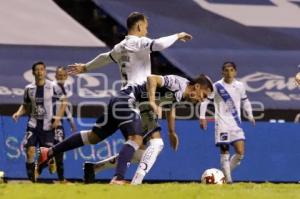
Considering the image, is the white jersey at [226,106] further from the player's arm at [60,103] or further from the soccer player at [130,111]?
the soccer player at [130,111]

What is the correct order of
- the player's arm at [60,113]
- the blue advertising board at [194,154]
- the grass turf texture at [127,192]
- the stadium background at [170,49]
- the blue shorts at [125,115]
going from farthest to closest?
1. the stadium background at [170,49]
2. the blue advertising board at [194,154]
3. the player's arm at [60,113]
4. the blue shorts at [125,115]
5. the grass turf texture at [127,192]

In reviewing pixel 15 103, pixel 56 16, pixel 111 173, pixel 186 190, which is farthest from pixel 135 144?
pixel 56 16

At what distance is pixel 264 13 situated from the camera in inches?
808

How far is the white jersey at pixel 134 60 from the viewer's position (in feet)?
35.5

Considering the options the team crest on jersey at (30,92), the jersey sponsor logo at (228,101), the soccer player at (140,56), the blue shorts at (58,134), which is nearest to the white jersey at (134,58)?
the soccer player at (140,56)

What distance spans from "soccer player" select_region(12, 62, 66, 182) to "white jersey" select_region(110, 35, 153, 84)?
442cm

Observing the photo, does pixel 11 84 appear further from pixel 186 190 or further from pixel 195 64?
pixel 186 190

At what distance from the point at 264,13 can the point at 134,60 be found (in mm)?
10120

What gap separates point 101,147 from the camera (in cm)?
1725

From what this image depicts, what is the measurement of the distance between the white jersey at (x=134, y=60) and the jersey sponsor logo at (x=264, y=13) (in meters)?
9.76

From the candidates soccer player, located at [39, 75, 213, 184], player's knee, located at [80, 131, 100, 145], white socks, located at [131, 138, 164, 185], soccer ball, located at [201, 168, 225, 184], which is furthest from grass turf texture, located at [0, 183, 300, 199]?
soccer ball, located at [201, 168, 225, 184]

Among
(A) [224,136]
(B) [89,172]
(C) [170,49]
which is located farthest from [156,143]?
(C) [170,49]

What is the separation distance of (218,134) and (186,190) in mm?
6602

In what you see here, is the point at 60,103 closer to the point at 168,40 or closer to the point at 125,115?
the point at 125,115
